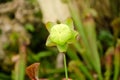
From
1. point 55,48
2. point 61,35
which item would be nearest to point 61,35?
point 61,35

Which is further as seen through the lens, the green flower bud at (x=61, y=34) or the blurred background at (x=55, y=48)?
the blurred background at (x=55, y=48)

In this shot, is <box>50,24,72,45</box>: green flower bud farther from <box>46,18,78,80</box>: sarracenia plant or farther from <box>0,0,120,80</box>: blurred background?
<box>0,0,120,80</box>: blurred background

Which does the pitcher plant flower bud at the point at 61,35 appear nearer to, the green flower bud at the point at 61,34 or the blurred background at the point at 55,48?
the green flower bud at the point at 61,34

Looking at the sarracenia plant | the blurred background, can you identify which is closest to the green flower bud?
the sarracenia plant

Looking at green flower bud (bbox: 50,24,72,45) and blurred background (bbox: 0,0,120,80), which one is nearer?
green flower bud (bbox: 50,24,72,45)

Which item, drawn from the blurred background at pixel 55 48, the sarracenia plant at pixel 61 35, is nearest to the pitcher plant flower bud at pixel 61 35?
the sarracenia plant at pixel 61 35

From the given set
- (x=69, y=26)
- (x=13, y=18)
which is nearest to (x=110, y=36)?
(x=13, y=18)

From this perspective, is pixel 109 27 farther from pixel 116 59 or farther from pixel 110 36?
pixel 116 59
